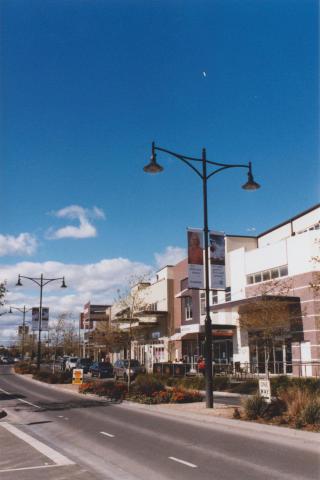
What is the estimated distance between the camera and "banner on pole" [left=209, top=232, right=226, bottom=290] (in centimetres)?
2008

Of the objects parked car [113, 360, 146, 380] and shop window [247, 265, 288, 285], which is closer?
shop window [247, 265, 288, 285]

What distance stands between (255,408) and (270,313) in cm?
1381

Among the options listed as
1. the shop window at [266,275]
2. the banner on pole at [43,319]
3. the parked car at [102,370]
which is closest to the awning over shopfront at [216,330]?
the shop window at [266,275]

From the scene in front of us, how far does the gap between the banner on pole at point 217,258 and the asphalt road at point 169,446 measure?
534 centimetres

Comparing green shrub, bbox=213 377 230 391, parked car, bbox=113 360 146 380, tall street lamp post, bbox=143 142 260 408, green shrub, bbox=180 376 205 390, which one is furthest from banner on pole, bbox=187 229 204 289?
parked car, bbox=113 360 146 380

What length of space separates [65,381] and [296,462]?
101 feet

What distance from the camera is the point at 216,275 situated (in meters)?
20.3

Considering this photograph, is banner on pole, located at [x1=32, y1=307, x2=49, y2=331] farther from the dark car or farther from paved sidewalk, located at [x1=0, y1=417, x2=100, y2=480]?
paved sidewalk, located at [x1=0, y1=417, x2=100, y2=480]

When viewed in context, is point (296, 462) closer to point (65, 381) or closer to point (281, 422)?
point (281, 422)

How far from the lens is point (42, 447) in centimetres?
1172

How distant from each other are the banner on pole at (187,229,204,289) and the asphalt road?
4954mm

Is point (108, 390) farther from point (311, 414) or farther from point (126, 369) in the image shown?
point (126, 369)

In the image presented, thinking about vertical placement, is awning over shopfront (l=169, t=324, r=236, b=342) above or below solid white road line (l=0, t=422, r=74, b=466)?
above

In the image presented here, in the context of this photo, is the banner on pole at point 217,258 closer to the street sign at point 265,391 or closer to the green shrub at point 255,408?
the street sign at point 265,391
